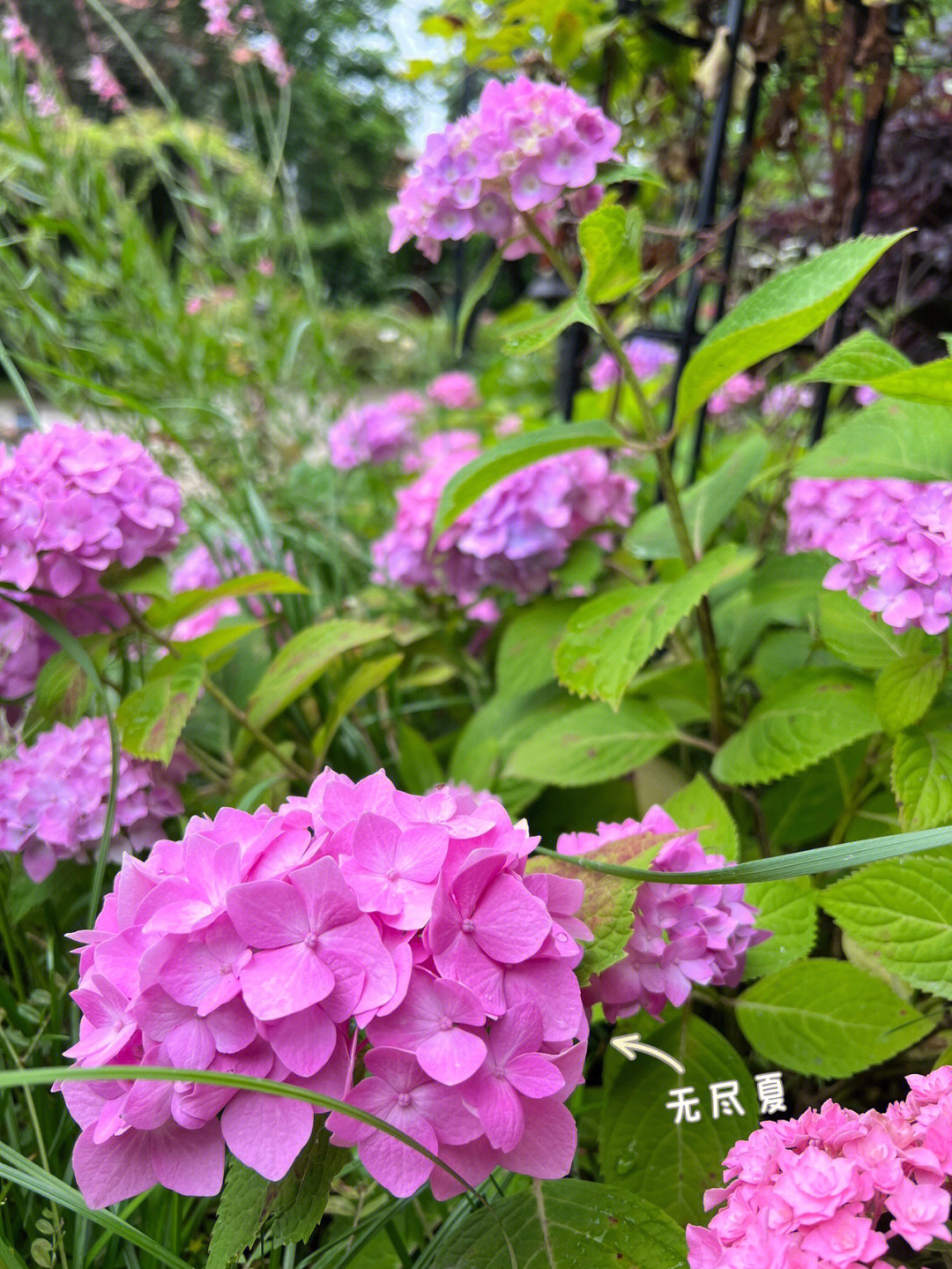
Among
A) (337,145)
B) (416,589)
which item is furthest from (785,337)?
(337,145)

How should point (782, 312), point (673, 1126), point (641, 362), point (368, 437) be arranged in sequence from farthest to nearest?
point (641, 362) → point (368, 437) → point (782, 312) → point (673, 1126)

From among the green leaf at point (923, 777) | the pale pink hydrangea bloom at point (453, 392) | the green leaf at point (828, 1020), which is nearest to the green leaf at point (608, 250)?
the green leaf at point (923, 777)

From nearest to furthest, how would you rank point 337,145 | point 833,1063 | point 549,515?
point 833,1063 < point 549,515 < point 337,145

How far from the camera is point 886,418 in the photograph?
0.88 m

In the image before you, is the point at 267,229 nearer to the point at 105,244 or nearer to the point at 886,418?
the point at 105,244

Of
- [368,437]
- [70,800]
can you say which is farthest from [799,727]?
[368,437]

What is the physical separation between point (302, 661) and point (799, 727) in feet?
1.64

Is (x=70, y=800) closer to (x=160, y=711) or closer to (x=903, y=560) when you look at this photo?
(x=160, y=711)

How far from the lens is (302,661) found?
97 cm

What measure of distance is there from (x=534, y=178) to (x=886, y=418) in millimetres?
425

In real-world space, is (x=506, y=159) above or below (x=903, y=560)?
above

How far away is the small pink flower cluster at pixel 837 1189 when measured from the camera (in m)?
0.39

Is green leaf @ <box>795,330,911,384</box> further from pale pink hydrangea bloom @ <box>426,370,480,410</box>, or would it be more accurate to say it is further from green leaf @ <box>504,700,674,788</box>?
pale pink hydrangea bloom @ <box>426,370,480,410</box>

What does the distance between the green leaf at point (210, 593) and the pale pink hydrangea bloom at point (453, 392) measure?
171 centimetres
